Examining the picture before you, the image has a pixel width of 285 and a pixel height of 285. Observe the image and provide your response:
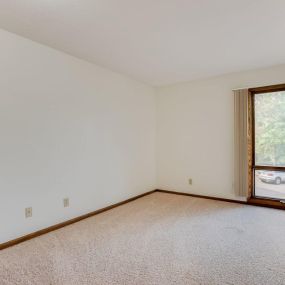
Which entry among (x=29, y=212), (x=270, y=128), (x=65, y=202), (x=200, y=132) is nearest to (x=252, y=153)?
(x=270, y=128)

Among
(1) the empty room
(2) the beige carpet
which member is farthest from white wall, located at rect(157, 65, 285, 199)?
(2) the beige carpet

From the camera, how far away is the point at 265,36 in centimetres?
266

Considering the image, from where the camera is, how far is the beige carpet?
6.31 feet

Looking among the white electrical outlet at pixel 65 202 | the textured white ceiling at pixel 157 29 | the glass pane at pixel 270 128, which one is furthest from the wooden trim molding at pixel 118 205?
the textured white ceiling at pixel 157 29

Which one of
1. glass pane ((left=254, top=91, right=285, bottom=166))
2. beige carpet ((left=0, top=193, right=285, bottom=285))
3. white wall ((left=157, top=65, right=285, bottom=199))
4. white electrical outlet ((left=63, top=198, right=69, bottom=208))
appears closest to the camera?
beige carpet ((left=0, top=193, right=285, bottom=285))

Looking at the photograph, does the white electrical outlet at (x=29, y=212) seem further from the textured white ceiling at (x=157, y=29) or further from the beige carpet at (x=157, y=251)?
the textured white ceiling at (x=157, y=29)

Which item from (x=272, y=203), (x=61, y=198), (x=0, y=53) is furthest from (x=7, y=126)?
(x=272, y=203)

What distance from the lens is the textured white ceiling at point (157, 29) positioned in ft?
6.77

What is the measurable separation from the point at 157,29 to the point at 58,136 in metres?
1.82

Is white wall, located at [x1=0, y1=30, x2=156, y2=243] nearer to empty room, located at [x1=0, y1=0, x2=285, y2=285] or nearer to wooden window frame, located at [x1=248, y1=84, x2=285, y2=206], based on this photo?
empty room, located at [x1=0, y1=0, x2=285, y2=285]

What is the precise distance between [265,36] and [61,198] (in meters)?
3.26

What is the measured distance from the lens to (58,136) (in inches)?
119

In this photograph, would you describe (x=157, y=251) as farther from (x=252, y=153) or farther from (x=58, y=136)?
(x=252, y=153)

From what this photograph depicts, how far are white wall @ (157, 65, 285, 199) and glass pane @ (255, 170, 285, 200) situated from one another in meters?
0.46
